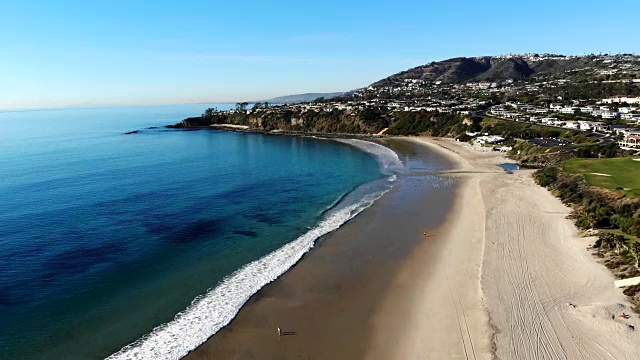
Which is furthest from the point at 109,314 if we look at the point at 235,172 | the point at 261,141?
the point at 261,141

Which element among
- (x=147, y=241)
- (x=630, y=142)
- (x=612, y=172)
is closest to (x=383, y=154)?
(x=630, y=142)

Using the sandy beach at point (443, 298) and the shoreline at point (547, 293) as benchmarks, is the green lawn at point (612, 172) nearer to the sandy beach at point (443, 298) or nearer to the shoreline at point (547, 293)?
the shoreline at point (547, 293)

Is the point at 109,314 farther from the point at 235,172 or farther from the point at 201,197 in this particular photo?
the point at 235,172

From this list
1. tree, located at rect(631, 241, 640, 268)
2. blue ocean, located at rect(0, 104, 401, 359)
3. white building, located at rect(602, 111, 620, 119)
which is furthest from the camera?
white building, located at rect(602, 111, 620, 119)

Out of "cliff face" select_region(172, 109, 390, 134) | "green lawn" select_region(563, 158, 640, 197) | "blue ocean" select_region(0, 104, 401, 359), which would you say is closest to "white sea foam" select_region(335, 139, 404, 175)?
"blue ocean" select_region(0, 104, 401, 359)

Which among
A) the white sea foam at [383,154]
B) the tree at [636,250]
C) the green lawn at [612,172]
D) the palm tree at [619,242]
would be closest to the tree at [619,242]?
the palm tree at [619,242]

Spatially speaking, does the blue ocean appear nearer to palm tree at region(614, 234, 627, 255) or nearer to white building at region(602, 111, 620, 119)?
palm tree at region(614, 234, 627, 255)
